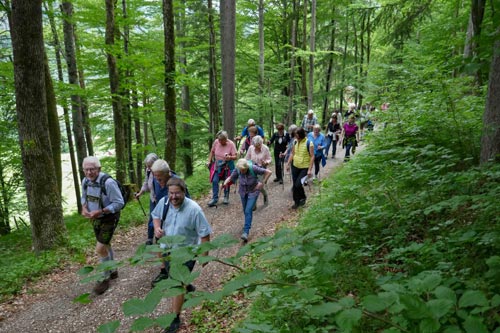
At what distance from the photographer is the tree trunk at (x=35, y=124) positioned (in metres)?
5.95

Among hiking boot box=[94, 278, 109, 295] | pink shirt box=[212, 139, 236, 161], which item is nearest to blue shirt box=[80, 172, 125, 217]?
hiking boot box=[94, 278, 109, 295]

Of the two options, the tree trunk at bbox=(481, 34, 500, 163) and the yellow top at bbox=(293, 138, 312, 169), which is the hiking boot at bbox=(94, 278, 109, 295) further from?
the tree trunk at bbox=(481, 34, 500, 163)

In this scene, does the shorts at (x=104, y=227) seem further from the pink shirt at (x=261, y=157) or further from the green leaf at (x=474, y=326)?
the green leaf at (x=474, y=326)

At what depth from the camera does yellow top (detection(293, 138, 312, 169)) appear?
7789 millimetres

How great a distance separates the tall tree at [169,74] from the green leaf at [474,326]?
927 centimetres

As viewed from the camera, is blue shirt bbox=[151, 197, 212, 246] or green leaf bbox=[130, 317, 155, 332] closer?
green leaf bbox=[130, 317, 155, 332]

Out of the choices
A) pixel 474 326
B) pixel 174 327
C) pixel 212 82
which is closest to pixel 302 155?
pixel 174 327

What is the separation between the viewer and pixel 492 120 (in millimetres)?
4441

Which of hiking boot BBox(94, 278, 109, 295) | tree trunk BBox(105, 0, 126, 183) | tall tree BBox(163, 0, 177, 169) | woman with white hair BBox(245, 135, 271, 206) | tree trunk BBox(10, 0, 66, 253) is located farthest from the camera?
tree trunk BBox(105, 0, 126, 183)

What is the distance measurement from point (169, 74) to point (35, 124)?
13.3ft

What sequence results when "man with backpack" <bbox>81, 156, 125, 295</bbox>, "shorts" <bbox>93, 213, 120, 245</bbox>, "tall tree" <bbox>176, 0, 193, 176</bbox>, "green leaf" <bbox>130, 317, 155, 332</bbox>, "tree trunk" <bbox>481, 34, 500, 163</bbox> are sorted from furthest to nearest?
1. "tall tree" <bbox>176, 0, 193, 176</bbox>
2. "shorts" <bbox>93, 213, 120, 245</bbox>
3. "man with backpack" <bbox>81, 156, 125, 295</bbox>
4. "tree trunk" <bbox>481, 34, 500, 163</bbox>
5. "green leaf" <bbox>130, 317, 155, 332</bbox>

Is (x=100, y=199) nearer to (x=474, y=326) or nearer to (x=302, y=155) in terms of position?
(x=302, y=155)

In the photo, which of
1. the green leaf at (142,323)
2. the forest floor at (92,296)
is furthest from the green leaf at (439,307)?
the forest floor at (92,296)

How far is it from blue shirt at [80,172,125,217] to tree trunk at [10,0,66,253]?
7.65ft
